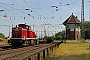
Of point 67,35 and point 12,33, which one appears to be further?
point 67,35

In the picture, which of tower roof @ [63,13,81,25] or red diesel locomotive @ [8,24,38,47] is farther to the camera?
tower roof @ [63,13,81,25]

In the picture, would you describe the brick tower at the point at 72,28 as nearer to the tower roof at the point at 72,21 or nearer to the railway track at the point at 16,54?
the tower roof at the point at 72,21

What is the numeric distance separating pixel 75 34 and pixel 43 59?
63430 mm

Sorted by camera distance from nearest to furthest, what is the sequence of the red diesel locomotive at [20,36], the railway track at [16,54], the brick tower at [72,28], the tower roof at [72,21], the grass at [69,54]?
the railway track at [16,54], the grass at [69,54], the red diesel locomotive at [20,36], the brick tower at [72,28], the tower roof at [72,21]

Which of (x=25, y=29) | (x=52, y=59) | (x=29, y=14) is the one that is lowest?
(x=52, y=59)

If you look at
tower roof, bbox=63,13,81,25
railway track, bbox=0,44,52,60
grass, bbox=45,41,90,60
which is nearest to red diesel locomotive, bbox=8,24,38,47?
grass, bbox=45,41,90,60

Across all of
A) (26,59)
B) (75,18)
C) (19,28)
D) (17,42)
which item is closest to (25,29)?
(19,28)

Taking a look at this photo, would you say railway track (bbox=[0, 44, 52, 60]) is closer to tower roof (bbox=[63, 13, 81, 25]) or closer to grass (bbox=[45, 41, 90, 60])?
grass (bbox=[45, 41, 90, 60])

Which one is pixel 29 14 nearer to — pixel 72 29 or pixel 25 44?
pixel 25 44

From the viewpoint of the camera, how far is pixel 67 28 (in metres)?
83.8

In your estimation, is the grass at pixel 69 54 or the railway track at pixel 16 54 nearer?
the railway track at pixel 16 54

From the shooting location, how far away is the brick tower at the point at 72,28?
8200cm

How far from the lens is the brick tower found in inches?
3228

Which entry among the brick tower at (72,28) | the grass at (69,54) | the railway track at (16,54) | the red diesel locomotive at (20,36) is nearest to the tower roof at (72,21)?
the brick tower at (72,28)
